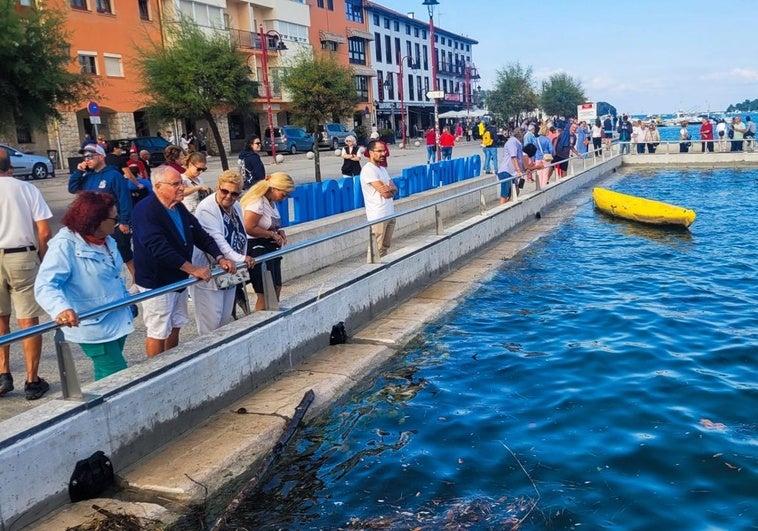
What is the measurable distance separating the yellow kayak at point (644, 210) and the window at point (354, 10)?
167 feet

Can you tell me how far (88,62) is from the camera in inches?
1473

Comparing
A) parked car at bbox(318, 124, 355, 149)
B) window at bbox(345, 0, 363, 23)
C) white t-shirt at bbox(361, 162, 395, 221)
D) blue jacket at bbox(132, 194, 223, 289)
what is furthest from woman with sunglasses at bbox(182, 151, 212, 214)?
window at bbox(345, 0, 363, 23)

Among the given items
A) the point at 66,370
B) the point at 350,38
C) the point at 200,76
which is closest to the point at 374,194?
the point at 66,370

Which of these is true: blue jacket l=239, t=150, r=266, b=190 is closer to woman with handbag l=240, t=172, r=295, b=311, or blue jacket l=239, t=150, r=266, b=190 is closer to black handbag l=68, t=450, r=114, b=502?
woman with handbag l=240, t=172, r=295, b=311

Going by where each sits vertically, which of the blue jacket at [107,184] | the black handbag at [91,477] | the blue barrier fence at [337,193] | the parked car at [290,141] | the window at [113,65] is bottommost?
the black handbag at [91,477]

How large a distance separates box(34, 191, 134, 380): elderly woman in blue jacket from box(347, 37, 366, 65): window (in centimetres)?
6098

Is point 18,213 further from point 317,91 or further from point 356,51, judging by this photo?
point 356,51

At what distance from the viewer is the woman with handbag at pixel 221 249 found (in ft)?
20.2

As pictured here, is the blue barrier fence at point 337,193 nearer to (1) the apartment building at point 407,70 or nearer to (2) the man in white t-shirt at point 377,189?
(2) the man in white t-shirt at point 377,189

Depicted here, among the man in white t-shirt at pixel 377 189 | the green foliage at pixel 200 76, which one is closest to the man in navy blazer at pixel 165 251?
the man in white t-shirt at pixel 377 189

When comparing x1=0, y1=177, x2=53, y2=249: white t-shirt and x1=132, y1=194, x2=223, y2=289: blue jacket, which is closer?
x1=132, y1=194, x2=223, y2=289: blue jacket

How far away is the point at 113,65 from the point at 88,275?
125 ft

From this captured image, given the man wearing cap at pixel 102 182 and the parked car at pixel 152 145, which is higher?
the parked car at pixel 152 145

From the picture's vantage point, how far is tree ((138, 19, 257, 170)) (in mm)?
22656
